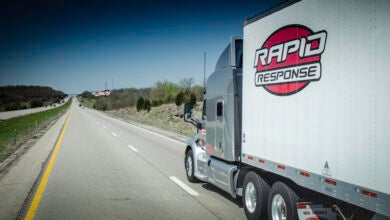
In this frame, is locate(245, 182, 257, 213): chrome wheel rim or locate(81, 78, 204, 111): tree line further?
locate(81, 78, 204, 111): tree line

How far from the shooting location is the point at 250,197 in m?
6.32

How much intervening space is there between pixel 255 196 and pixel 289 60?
238 cm

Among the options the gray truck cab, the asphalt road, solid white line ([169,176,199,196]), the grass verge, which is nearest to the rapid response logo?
the gray truck cab

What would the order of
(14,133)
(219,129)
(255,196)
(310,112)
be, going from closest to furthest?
(310,112), (255,196), (219,129), (14,133)

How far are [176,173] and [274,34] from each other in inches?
256

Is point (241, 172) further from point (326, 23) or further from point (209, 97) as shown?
point (326, 23)

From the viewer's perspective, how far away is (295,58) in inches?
196

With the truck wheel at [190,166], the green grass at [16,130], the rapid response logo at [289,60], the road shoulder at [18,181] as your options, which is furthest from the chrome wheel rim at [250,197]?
the green grass at [16,130]

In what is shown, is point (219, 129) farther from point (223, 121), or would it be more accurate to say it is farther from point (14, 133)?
point (14, 133)

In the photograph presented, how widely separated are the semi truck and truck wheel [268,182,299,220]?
1cm

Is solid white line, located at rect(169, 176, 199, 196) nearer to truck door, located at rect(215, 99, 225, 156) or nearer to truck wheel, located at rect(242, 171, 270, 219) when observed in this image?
truck door, located at rect(215, 99, 225, 156)

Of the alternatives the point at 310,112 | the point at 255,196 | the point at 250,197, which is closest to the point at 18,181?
the point at 250,197

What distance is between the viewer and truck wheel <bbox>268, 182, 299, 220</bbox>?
495 cm

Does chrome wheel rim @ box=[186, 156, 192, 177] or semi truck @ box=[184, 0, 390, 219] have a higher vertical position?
semi truck @ box=[184, 0, 390, 219]
